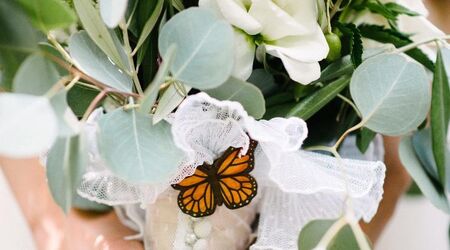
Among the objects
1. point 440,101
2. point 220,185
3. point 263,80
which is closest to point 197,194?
point 220,185

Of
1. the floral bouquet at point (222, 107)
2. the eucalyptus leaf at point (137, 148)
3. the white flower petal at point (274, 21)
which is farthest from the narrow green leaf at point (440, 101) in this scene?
the eucalyptus leaf at point (137, 148)

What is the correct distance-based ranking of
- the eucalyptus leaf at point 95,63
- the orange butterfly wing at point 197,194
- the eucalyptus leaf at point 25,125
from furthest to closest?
the orange butterfly wing at point 197,194, the eucalyptus leaf at point 95,63, the eucalyptus leaf at point 25,125

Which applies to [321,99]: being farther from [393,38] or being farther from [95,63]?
[95,63]

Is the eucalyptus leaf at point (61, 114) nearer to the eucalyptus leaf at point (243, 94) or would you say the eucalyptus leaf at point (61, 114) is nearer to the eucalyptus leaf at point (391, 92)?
the eucalyptus leaf at point (243, 94)

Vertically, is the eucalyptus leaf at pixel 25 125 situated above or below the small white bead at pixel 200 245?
above

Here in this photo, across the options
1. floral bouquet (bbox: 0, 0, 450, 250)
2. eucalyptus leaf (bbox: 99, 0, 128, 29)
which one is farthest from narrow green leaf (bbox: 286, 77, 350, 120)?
eucalyptus leaf (bbox: 99, 0, 128, 29)

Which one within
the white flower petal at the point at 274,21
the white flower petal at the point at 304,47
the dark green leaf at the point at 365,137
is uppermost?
the white flower petal at the point at 274,21

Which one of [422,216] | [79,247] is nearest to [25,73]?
[79,247]
